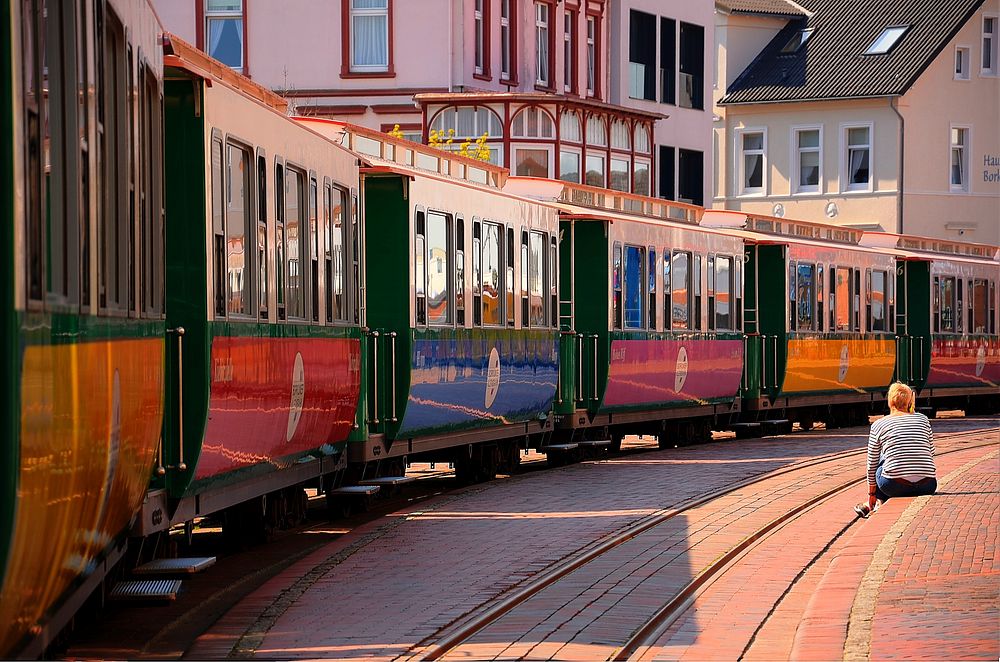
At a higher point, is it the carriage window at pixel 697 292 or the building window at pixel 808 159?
the building window at pixel 808 159

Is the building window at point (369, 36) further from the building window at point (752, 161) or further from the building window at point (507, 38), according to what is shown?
the building window at point (752, 161)

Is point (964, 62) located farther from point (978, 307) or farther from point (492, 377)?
point (492, 377)

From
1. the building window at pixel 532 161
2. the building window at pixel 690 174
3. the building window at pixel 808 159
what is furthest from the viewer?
the building window at pixel 808 159

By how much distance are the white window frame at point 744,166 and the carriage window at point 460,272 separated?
4338cm

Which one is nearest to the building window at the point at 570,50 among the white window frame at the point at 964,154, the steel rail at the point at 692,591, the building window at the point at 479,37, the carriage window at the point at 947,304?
the building window at the point at 479,37

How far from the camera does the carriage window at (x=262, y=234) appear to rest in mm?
12008

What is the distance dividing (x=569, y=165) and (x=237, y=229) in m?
32.9

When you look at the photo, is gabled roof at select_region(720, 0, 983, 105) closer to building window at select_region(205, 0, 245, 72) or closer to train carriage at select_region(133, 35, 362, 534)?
building window at select_region(205, 0, 245, 72)

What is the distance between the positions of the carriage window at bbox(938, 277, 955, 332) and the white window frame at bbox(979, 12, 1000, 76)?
73.0 feet

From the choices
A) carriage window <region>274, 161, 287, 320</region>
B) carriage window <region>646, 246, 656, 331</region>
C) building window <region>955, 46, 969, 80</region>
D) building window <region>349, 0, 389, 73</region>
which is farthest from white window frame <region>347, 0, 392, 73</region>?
carriage window <region>274, 161, 287, 320</region>

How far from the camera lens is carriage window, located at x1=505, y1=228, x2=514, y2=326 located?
20.6 metres

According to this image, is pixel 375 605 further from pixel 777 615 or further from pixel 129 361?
pixel 129 361

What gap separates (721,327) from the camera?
1136 inches

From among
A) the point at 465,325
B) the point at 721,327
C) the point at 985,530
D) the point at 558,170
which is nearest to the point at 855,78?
the point at 558,170
